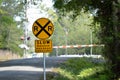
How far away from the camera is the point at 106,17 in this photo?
77.8ft

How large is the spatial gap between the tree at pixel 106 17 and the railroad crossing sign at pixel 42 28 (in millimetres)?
4722

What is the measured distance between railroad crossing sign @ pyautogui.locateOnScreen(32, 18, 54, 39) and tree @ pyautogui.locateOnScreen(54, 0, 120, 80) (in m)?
4.72

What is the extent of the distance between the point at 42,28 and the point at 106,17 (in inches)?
286

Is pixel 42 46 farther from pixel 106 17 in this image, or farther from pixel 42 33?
pixel 106 17

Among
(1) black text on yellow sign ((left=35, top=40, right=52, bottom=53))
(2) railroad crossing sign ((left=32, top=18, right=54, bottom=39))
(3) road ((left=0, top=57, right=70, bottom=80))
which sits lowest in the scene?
(3) road ((left=0, top=57, right=70, bottom=80))

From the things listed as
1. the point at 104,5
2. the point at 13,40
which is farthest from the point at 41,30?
the point at 13,40

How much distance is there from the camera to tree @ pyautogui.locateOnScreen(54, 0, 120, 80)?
21.4 m

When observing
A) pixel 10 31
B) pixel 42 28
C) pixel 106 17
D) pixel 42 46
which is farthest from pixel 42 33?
pixel 10 31

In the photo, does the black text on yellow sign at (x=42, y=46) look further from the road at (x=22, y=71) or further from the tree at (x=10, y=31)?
the tree at (x=10, y=31)

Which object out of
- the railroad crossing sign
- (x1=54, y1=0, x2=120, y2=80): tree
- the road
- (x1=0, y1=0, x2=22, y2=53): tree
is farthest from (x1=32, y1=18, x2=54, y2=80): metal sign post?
(x1=0, y1=0, x2=22, y2=53): tree

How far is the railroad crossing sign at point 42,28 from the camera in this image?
1719 cm

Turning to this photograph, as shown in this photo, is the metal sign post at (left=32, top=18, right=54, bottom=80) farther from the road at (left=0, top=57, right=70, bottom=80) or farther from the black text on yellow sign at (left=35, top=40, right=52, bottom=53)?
the road at (left=0, top=57, right=70, bottom=80)

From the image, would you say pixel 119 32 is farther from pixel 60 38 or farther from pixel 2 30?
pixel 60 38

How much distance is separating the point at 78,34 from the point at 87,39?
21.4ft
